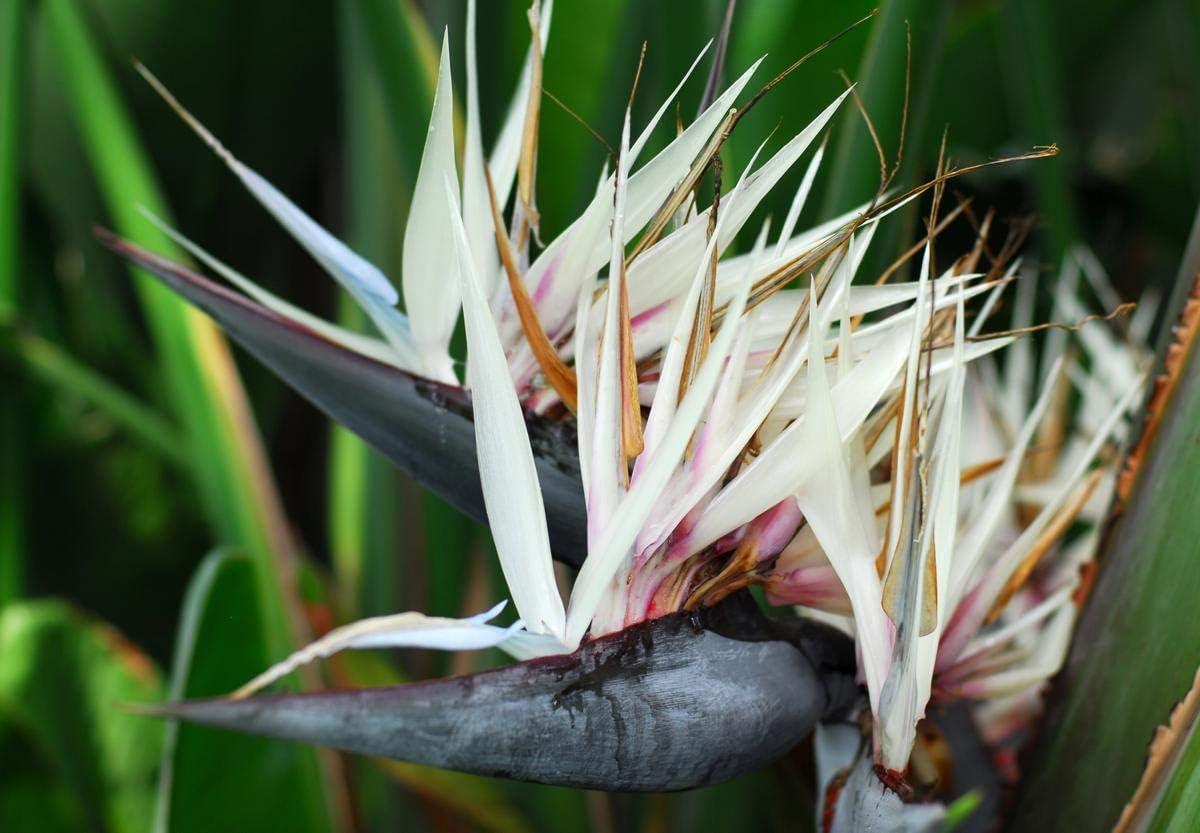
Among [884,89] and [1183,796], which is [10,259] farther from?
[1183,796]

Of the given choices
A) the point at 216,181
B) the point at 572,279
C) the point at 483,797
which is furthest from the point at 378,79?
the point at 216,181

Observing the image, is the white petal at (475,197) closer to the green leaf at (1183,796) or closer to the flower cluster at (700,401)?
the flower cluster at (700,401)

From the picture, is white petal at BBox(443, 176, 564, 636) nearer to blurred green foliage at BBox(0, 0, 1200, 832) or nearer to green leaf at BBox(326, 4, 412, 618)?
blurred green foliage at BBox(0, 0, 1200, 832)

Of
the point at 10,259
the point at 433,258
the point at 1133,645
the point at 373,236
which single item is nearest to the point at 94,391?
the point at 10,259

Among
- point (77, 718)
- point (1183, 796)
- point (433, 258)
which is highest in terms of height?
point (433, 258)

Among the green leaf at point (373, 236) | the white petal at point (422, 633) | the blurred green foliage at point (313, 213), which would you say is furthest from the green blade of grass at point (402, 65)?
the white petal at point (422, 633)

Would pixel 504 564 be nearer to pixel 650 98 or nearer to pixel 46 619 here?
pixel 650 98

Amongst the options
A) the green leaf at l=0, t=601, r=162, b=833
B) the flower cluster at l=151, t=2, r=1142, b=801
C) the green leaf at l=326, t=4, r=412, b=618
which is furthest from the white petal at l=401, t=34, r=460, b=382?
the green leaf at l=0, t=601, r=162, b=833
